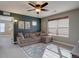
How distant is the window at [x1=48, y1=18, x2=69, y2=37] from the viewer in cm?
617

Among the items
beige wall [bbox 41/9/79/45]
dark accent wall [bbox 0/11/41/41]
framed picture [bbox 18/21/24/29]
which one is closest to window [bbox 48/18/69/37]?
beige wall [bbox 41/9/79/45]

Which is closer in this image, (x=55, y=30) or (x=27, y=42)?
(x=27, y=42)

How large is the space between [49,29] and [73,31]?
272cm

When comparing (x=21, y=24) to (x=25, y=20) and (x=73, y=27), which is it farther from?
(x=73, y=27)

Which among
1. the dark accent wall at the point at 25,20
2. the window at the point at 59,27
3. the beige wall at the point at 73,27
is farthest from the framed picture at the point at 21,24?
the beige wall at the point at 73,27

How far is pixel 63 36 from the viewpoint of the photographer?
6258 millimetres

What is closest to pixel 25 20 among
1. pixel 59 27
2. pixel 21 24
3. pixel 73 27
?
pixel 21 24

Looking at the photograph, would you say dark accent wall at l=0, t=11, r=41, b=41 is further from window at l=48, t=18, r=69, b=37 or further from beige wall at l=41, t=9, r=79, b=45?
beige wall at l=41, t=9, r=79, b=45

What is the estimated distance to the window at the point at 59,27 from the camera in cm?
617

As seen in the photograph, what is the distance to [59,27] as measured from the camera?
6.84 metres

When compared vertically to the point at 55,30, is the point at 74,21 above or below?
above

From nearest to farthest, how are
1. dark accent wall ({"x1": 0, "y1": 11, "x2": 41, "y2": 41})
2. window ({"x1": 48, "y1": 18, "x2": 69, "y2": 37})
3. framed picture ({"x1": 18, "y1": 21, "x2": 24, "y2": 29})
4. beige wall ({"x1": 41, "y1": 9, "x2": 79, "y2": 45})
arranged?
beige wall ({"x1": 41, "y1": 9, "x2": 79, "y2": 45}) → window ({"x1": 48, "y1": 18, "x2": 69, "y2": 37}) → dark accent wall ({"x1": 0, "y1": 11, "x2": 41, "y2": 41}) → framed picture ({"x1": 18, "y1": 21, "x2": 24, "y2": 29})

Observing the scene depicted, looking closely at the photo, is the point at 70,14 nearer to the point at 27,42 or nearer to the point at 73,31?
the point at 73,31

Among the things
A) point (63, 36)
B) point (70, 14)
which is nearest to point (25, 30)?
point (63, 36)
